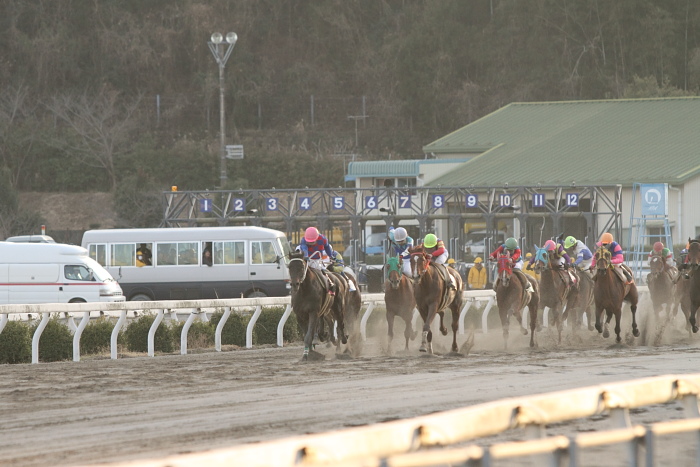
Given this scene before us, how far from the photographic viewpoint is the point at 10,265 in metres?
24.6

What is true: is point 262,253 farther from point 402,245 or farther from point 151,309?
point 402,245

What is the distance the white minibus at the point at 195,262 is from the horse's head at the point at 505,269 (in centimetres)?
1191

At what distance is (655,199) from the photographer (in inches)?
1283

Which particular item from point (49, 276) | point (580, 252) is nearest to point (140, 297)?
point (49, 276)

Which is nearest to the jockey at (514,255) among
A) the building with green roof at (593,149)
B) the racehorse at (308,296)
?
the racehorse at (308,296)

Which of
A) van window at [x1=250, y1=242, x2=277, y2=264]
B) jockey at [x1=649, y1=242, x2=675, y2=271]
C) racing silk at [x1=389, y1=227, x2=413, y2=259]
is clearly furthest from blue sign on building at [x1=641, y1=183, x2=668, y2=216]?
racing silk at [x1=389, y1=227, x2=413, y2=259]

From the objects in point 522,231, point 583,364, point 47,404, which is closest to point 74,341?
point 47,404

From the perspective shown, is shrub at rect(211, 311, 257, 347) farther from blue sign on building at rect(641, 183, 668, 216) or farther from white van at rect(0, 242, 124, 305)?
blue sign on building at rect(641, 183, 668, 216)

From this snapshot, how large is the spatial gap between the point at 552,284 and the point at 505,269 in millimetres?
1145

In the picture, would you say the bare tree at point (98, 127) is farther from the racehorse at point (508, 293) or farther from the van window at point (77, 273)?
the racehorse at point (508, 293)

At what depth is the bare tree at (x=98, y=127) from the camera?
2250 inches

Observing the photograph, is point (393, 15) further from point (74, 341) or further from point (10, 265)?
Result: point (74, 341)

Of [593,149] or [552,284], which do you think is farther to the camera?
[593,149]

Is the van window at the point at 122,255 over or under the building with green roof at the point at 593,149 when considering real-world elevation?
under
